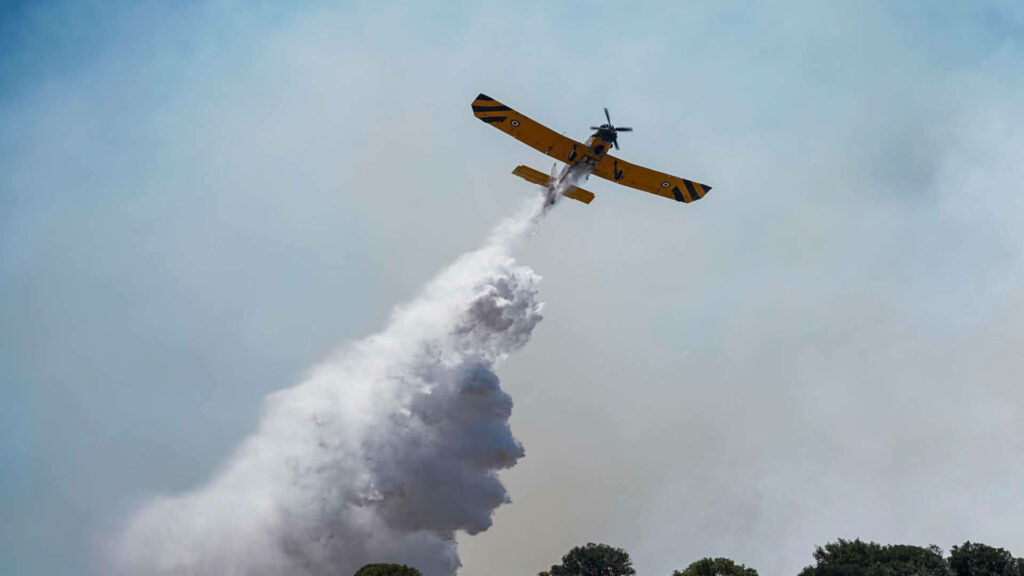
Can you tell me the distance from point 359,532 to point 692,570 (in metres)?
26.4

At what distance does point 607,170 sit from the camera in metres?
52.3

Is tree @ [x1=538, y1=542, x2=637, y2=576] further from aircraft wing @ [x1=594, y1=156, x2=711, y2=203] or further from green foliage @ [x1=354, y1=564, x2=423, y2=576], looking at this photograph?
aircraft wing @ [x1=594, y1=156, x2=711, y2=203]

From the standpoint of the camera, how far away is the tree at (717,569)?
60.8 meters

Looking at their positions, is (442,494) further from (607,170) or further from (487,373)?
(607,170)

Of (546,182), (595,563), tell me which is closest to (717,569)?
(595,563)

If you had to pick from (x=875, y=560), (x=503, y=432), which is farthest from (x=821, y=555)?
(x=503, y=432)

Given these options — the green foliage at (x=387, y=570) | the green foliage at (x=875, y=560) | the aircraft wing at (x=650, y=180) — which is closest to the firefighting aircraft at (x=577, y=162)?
the aircraft wing at (x=650, y=180)

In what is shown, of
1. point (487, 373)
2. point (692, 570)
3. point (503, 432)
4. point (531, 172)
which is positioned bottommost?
point (692, 570)

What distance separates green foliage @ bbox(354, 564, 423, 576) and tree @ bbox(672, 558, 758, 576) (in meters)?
23.0

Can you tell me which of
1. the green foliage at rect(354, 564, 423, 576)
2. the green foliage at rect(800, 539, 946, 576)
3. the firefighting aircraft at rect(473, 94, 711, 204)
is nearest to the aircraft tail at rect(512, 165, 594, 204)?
the firefighting aircraft at rect(473, 94, 711, 204)

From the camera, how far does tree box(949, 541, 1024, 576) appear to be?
58.9 metres

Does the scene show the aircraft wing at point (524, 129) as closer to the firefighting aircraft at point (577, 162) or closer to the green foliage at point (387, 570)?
the firefighting aircraft at point (577, 162)

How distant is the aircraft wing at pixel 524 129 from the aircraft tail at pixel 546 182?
1.81 metres

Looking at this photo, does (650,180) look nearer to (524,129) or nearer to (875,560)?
(524,129)
